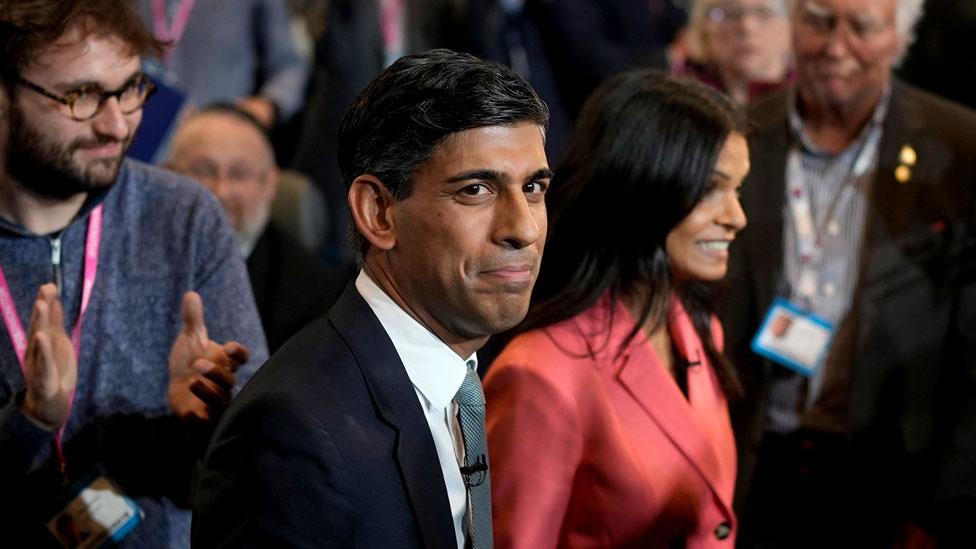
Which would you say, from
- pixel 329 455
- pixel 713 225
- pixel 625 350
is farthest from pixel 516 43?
pixel 329 455

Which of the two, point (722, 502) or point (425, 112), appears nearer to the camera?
point (425, 112)

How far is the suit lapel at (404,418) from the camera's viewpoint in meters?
1.60

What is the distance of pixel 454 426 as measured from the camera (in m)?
1.75

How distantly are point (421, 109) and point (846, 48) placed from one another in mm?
1899

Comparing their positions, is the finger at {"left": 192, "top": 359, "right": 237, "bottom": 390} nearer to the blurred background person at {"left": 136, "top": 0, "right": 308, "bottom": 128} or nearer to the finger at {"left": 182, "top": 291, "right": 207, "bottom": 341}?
the finger at {"left": 182, "top": 291, "right": 207, "bottom": 341}

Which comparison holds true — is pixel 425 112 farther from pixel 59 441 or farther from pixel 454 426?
pixel 59 441

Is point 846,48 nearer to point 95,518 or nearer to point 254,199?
point 254,199

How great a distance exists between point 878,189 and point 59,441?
2.16 metres

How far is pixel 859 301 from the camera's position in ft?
10.3

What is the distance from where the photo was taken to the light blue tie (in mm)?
1715

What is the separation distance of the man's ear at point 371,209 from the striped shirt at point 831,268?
1.80 metres

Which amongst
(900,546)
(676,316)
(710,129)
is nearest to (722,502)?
(676,316)

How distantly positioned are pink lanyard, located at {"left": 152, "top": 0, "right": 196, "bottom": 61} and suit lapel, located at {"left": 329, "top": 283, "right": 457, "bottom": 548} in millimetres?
2881

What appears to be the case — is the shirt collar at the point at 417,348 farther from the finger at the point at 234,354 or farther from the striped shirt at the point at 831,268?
the striped shirt at the point at 831,268
